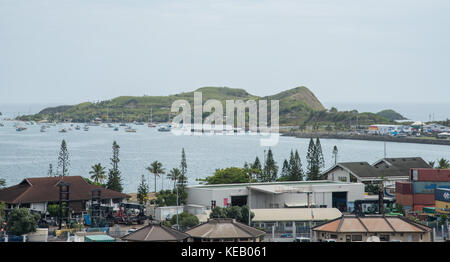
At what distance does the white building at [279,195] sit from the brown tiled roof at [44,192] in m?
5.19

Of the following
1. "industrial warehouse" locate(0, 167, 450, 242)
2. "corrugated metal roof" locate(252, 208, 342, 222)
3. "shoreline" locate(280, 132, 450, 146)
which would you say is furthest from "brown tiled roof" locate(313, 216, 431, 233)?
"shoreline" locate(280, 132, 450, 146)

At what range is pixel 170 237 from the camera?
1638 cm

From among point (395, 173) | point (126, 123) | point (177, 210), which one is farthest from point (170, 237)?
point (126, 123)

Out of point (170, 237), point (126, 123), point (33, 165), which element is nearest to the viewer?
point (170, 237)

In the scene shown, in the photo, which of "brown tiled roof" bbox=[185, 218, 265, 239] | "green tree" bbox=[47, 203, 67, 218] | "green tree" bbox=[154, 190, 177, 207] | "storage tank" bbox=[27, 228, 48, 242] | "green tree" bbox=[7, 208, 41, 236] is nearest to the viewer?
"brown tiled roof" bbox=[185, 218, 265, 239]

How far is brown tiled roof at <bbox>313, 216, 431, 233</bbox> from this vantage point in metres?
19.2

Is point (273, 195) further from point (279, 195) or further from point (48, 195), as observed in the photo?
point (48, 195)

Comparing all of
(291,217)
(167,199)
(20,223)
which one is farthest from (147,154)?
(20,223)

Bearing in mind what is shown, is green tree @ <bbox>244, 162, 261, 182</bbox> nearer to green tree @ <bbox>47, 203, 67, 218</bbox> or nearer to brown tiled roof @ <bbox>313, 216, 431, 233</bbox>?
green tree @ <bbox>47, 203, 67, 218</bbox>

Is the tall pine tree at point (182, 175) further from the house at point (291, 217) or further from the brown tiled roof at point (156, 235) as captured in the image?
the brown tiled roof at point (156, 235)

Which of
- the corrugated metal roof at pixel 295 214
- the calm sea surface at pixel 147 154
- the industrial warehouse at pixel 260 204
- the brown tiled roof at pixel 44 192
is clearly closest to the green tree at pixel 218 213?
the industrial warehouse at pixel 260 204

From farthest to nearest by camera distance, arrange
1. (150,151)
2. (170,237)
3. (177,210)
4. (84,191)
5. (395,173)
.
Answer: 1. (150,151)
2. (395,173)
3. (84,191)
4. (177,210)
5. (170,237)
